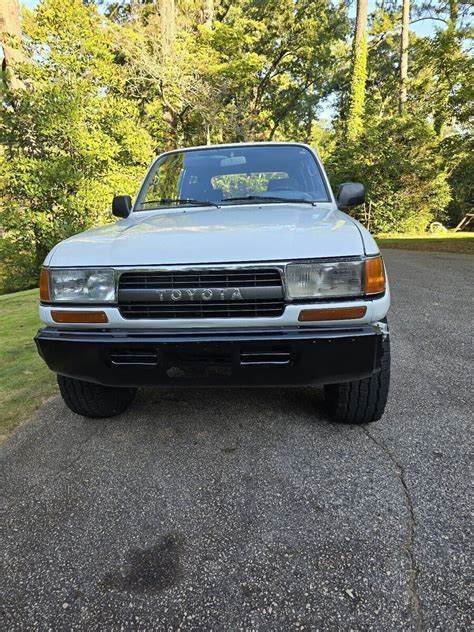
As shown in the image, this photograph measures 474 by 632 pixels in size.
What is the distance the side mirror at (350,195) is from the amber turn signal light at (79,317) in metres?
1.89

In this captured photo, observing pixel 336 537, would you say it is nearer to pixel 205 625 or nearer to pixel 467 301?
pixel 205 625

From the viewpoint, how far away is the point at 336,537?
5.28 ft

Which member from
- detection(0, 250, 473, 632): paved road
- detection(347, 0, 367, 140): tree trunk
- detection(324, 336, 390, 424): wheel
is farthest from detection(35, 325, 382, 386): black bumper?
detection(347, 0, 367, 140): tree trunk

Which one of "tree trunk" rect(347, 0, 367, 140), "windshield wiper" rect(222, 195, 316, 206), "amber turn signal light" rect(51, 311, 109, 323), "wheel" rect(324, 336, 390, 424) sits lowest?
"wheel" rect(324, 336, 390, 424)

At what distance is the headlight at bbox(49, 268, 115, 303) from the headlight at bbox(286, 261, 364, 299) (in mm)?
852

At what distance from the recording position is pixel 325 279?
1.82m

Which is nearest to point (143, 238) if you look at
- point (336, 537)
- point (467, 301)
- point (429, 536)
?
point (336, 537)

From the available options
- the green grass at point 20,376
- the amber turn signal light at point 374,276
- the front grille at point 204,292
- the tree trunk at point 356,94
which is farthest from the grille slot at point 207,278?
the tree trunk at point 356,94

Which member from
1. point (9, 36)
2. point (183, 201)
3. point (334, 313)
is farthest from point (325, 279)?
point (9, 36)

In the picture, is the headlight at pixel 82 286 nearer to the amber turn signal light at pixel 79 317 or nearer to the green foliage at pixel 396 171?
the amber turn signal light at pixel 79 317

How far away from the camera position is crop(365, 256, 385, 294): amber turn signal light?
1831mm

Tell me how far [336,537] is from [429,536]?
0.36 metres

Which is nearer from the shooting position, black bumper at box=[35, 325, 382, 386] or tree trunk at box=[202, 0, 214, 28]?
black bumper at box=[35, 325, 382, 386]

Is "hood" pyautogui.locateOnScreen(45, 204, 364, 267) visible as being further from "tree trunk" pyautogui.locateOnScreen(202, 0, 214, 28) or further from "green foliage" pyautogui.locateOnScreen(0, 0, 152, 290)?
"tree trunk" pyautogui.locateOnScreen(202, 0, 214, 28)
